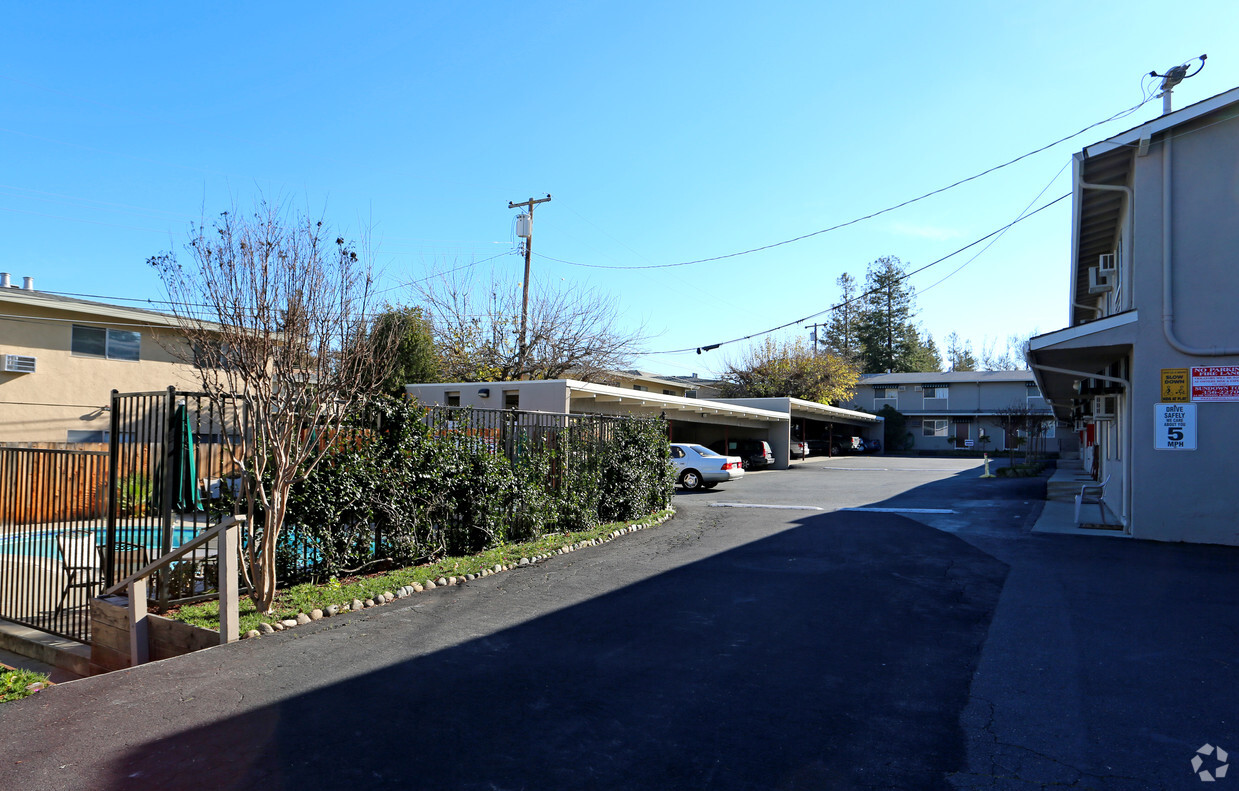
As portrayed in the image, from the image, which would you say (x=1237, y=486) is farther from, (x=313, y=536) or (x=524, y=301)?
(x=524, y=301)

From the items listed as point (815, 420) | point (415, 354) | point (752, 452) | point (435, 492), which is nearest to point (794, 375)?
point (815, 420)

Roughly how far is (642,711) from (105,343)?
21.6 m

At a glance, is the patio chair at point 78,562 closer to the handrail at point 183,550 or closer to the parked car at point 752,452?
the handrail at point 183,550

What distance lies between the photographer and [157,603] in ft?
23.9

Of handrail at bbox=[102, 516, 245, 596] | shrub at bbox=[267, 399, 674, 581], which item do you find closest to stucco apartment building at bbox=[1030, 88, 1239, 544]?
shrub at bbox=[267, 399, 674, 581]

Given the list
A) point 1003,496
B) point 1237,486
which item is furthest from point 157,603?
point 1003,496

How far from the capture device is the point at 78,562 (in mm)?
8961

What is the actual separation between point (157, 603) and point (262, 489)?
160 centimetres

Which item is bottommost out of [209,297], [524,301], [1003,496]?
[1003,496]

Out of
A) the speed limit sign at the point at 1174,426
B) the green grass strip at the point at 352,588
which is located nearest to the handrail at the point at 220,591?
the green grass strip at the point at 352,588

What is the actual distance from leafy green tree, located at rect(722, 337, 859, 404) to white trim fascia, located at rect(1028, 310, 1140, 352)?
35052 millimetres

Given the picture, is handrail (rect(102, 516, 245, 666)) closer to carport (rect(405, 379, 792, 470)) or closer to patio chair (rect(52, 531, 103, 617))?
patio chair (rect(52, 531, 103, 617))

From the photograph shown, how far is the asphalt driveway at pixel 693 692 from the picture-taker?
3961mm

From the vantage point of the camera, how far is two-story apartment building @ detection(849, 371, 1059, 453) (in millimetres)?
50188
